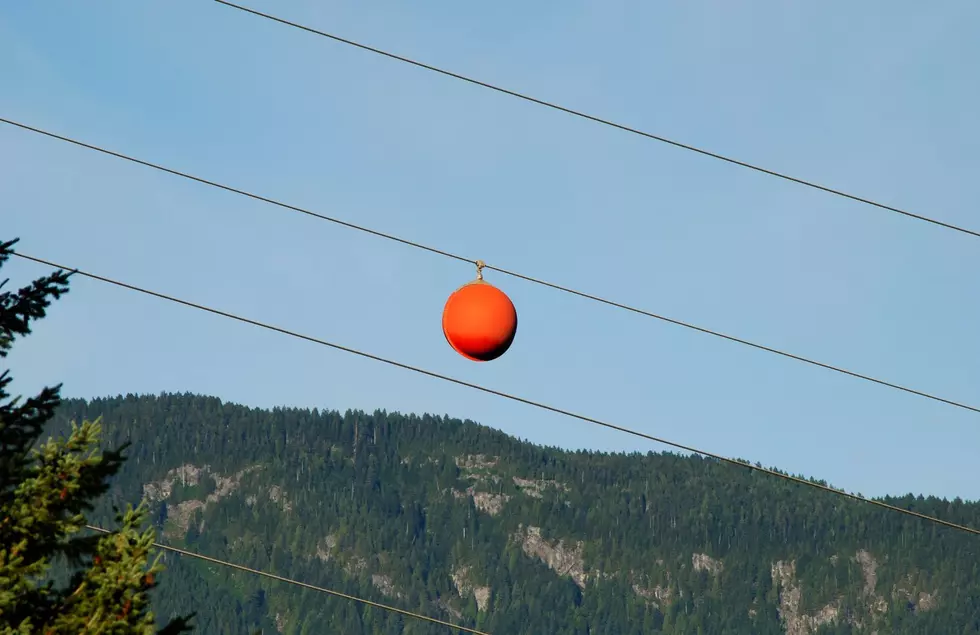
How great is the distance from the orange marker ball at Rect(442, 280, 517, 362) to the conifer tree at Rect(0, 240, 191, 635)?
227 inches

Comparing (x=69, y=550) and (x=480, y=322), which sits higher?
(x=480, y=322)

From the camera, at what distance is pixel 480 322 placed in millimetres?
17875

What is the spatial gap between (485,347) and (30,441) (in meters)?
6.17

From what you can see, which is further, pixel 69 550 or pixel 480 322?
pixel 480 322

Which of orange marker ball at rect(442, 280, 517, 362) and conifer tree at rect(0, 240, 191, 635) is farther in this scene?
orange marker ball at rect(442, 280, 517, 362)

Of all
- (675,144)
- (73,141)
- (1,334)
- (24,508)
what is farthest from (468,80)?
(24,508)

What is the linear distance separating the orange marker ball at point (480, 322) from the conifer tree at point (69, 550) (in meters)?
5.76

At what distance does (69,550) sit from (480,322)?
644 cm

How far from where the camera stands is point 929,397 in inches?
657

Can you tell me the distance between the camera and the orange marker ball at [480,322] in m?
17.9

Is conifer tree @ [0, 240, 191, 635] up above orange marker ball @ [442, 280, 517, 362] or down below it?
below

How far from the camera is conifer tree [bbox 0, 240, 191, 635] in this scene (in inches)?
476

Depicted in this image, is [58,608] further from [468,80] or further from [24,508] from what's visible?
[468,80]

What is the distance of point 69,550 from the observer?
1252 centimetres
